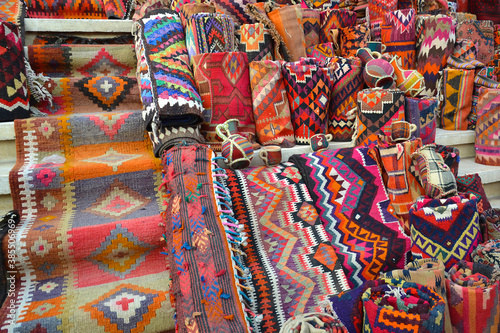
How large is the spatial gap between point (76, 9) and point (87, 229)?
2268 millimetres

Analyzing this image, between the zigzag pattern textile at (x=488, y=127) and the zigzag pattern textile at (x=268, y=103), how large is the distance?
1428mm

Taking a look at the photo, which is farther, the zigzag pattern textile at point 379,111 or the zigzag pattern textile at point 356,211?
the zigzag pattern textile at point 379,111

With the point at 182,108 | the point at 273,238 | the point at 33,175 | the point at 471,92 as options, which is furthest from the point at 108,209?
the point at 471,92

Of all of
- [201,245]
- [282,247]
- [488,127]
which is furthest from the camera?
[488,127]

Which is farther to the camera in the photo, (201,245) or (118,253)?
(118,253)

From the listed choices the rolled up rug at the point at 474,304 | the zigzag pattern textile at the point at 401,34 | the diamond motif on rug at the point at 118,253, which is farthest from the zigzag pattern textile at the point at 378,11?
the diamond motif on rug at the point at 118,253

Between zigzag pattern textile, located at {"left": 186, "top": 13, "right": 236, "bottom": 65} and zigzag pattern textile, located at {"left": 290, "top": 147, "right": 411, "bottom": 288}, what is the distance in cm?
90

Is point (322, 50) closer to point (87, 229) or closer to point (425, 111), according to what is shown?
point (425, 111)

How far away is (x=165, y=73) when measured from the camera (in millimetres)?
2066

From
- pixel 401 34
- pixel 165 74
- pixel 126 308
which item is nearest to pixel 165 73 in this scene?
pixel 165 74

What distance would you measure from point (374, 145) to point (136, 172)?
140 cm

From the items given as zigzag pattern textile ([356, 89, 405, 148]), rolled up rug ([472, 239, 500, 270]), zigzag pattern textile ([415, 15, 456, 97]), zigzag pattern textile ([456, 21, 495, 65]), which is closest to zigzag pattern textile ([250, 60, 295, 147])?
zigzag pattern textile ([356, 89, 405, 148])

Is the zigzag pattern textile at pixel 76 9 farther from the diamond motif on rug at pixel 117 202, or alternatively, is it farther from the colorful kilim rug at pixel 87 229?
the diamond motif on rug at pixel 117 202

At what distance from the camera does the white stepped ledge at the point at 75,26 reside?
239 centimetres
